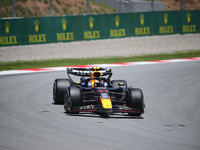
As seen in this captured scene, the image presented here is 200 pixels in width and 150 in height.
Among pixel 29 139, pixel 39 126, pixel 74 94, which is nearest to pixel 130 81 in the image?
pixel 74 94

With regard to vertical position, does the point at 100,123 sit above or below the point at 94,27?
below

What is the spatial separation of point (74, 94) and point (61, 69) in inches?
391

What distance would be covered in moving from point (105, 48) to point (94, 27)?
134 centimetres

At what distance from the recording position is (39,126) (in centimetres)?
855

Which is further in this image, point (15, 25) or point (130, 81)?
point (15, 25)

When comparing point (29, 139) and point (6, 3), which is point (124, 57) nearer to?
point (6, 3)

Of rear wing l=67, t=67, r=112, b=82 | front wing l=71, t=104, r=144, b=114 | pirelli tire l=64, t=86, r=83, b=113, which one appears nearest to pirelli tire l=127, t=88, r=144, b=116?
front wing l=71, t=104, r=144, b=114

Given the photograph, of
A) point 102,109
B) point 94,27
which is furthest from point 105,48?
point 102,109

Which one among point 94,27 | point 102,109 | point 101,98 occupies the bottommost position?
point 102,109

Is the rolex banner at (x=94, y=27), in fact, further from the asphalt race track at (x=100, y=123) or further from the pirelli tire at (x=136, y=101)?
the pirelli tire at (x=136, y=101)

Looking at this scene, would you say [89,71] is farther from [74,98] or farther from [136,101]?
[136,101]

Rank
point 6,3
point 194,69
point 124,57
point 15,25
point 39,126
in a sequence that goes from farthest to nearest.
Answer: point 6,3 → point 124,57 → point 15,25 → point 194,69 → point 39,126

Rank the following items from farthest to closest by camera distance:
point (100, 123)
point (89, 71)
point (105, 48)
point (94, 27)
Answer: point (105, 48), point (94, 27), point (89, 71), point (100, 123)

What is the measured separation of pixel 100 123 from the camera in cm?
884
